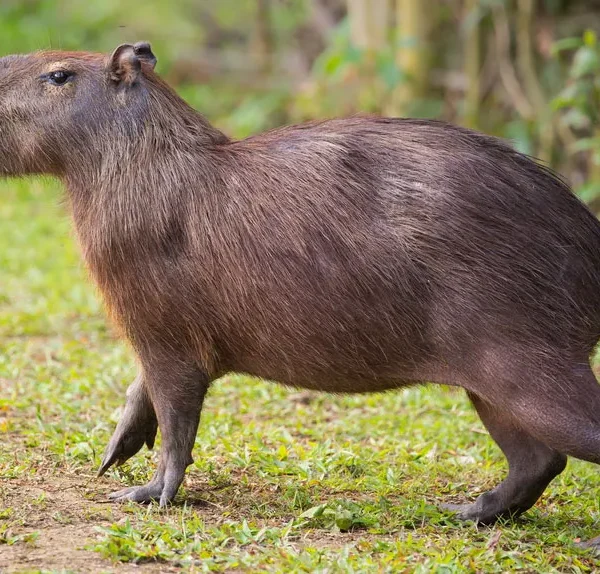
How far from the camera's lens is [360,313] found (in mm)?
4129

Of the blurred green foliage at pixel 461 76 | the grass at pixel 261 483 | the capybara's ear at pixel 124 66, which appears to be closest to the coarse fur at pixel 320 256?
the capybara's ear at pixel 124 66

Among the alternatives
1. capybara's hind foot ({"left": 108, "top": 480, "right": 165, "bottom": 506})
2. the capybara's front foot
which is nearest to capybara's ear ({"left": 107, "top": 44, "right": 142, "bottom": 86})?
the capybara's front foot

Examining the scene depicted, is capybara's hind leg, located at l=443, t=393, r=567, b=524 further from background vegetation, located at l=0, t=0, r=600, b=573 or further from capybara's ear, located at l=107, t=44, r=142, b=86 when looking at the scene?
capybara's ear, located at l=107, t=44, r=142, b=86

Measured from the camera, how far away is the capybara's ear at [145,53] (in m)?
4.56

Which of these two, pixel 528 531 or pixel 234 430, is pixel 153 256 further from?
pixel 528 531

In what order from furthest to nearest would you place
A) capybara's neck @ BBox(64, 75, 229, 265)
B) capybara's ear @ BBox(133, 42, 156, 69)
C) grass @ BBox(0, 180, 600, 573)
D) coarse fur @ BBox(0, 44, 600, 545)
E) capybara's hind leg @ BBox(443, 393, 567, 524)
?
capybara's ear @ BBox(133, 42, 156, 69) < capybara's hind leg @ BBox(443, 393, 567, 524) < capybara's neck @ BBox(64, 75, 229, 265) < coarse fur @ BBox(0, 44, 600, 545) < grass @ BBox(0, 180, 600, 573)

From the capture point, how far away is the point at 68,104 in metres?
4.46

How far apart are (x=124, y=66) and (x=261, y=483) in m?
1.80

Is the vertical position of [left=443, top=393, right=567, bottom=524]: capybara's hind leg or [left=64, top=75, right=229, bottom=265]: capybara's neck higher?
[left=64, top=75, right=229, bottom=265]: capybara's neck

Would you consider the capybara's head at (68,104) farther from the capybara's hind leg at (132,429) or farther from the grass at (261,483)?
the capybara's hind leg at (132,429)

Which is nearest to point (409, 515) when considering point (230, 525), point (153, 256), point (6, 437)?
point (230, 525)

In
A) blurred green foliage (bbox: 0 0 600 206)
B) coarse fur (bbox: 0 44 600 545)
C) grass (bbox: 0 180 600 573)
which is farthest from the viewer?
blurred green foliage (bbox: 0 0 600 206)

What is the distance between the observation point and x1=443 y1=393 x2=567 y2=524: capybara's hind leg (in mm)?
4430

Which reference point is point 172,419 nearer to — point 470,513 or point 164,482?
point 164,482
